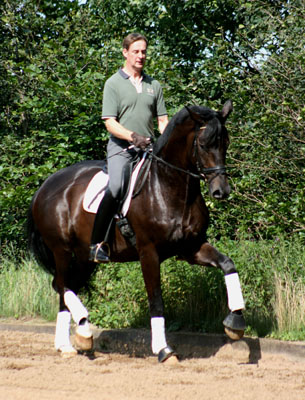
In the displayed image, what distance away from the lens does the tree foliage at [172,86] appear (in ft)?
29.9

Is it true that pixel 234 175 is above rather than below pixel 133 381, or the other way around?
above

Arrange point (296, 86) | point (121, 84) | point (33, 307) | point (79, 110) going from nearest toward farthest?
point (121, 84), point (296, 86), point (33, 307), point (79, 110)

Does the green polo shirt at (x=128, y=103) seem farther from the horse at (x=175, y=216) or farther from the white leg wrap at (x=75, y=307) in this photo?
the white leg wrap at (x=75, y=307)

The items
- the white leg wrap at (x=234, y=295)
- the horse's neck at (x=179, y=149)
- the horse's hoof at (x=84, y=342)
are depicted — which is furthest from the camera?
the horse's hoof at (x=84, y=342)

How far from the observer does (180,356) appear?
719 centimetres

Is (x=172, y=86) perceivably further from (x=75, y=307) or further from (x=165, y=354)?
(x=165, y=354)

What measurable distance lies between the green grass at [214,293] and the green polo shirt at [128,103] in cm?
223

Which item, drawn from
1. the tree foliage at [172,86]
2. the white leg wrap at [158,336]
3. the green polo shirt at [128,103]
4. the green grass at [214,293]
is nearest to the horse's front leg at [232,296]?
the white leg wrap at [158,336]

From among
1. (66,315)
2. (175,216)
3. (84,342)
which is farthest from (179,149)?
(66,315)

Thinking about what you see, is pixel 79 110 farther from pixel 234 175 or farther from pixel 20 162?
pixel 234 175

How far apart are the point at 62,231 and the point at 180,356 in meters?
2.02

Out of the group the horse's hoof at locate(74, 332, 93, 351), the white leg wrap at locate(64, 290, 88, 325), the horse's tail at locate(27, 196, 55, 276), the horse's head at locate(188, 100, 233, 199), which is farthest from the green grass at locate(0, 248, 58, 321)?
the horse's head at locate(188, 100, 233, 199)

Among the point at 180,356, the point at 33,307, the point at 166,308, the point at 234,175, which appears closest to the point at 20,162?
the point at 33,307

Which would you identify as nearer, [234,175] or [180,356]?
[180,356]
